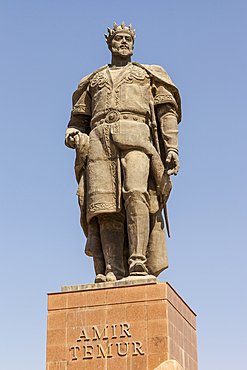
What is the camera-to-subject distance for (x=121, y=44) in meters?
12.8

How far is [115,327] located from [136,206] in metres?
2.08

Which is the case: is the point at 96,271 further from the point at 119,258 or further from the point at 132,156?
the point at 132,156

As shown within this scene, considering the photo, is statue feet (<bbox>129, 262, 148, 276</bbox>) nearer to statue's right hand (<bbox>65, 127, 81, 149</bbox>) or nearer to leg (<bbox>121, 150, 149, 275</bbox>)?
leg (<bbox>121, 150, 149, 275</bbox>)

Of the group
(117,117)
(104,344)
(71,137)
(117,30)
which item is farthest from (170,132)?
(104,344)

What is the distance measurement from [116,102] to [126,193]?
170 cm

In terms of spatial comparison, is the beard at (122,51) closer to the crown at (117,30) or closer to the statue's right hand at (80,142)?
the crown at (117,30)

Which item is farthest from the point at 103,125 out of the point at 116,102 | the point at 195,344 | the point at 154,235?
the point at 195,344

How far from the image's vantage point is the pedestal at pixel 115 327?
34.0 ft

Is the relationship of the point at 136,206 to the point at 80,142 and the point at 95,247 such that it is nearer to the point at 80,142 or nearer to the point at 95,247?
the point at 95,247

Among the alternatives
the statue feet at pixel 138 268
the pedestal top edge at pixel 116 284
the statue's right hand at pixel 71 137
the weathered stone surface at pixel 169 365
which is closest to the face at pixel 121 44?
the statue's right hand at pixel 71 137

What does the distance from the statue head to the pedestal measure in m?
4.41

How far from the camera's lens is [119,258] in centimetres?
1176

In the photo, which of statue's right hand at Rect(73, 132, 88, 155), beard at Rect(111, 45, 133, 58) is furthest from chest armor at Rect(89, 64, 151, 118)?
statue's right hand at Rect(73, 132, 88, 155)

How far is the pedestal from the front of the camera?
34.0 ft
